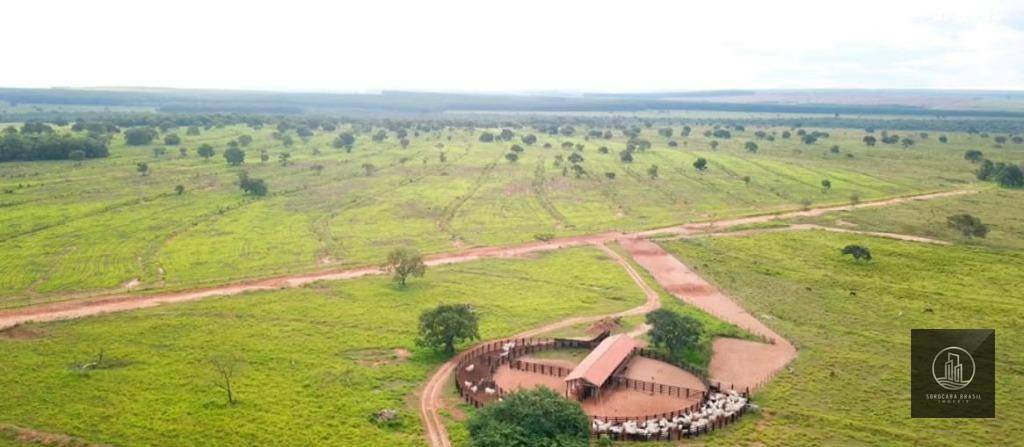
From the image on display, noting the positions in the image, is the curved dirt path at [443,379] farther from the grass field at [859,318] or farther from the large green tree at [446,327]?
the grass field at [859,318]

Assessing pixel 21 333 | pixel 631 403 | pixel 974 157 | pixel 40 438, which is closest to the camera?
pixel 40 438

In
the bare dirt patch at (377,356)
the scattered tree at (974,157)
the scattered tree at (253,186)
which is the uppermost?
the scattered tree at (974,157)

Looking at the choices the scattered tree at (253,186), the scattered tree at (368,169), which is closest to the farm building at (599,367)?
the scattered tree at (253,186)

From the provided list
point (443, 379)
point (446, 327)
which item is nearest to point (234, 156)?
point (446, 327)

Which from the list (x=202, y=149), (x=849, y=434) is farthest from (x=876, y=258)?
(x=202, y=149)

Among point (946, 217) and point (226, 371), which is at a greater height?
point (946, 217)

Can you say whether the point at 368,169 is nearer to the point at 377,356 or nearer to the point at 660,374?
the point at 377,356

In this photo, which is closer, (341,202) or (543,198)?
(341,202)
